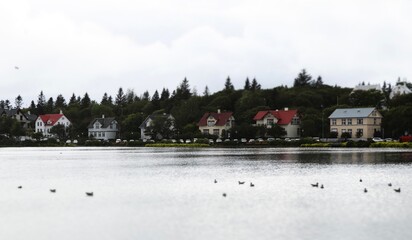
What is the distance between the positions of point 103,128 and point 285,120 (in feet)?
172

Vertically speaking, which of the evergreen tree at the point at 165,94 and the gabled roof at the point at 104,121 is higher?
the evergreen tree at the point at 165,94

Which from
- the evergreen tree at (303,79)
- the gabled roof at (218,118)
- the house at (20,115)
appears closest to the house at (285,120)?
the gabled roof at (218,118)

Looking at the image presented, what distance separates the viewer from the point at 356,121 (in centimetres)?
10875

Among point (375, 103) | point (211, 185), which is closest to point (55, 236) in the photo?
point (211, 185)

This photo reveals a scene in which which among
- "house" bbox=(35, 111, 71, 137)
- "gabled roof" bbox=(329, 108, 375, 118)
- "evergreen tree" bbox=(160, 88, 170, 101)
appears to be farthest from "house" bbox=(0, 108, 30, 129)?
"gabled roof" bbox=(329, 108, 375, 118)

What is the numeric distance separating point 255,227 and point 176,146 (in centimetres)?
8047

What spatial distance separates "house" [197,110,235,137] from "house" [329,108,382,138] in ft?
83.0

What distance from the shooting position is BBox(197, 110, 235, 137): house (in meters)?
127

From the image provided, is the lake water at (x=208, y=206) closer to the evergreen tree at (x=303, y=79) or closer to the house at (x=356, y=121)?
the house at (x=356, y=121)

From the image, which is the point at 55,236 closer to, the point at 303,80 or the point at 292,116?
the point at 292,116

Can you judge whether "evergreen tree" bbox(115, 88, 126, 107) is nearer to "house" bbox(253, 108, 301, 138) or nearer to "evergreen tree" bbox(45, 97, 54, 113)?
"evergreen tree" bbox(45, 97, 54, 113)

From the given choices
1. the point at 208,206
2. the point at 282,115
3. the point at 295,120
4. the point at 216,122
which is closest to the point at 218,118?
the point at 216,122

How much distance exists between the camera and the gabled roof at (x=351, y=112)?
352 feet

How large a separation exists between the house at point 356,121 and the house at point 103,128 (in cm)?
6152
